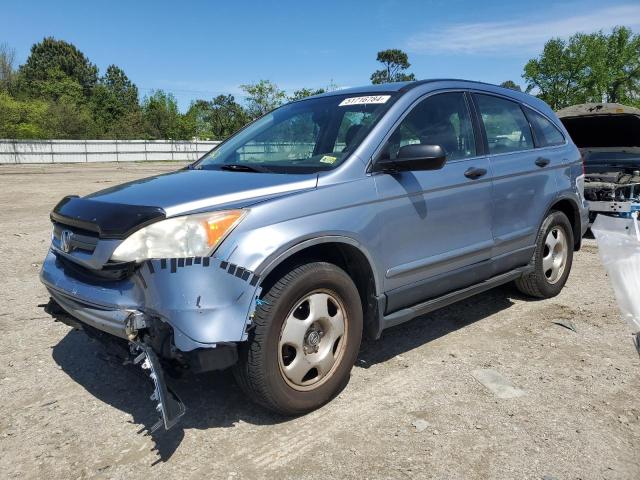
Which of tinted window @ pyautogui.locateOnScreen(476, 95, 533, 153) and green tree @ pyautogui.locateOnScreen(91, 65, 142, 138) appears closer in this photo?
tinted window @ pyautogui.locateOnScreen(476, 95, 533, 153)

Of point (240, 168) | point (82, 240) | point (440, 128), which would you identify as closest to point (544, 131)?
point (440, 128)

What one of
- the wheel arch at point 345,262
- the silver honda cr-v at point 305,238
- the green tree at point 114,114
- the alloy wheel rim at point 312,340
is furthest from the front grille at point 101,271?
the green tree at point 114,114

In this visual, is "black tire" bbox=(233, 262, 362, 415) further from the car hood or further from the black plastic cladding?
the car hood

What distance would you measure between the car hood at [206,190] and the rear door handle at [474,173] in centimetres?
132

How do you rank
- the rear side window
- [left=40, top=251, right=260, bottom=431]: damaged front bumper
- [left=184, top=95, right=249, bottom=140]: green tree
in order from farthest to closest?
[left=184, top=95, right=249, bottom=140]: green tree → the rear side window → [left=40, top=251, right=260, bottom=431]: damaged front bumper

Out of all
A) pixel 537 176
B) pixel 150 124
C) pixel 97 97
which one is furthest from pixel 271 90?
pixel 537 176

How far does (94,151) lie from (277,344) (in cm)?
3824

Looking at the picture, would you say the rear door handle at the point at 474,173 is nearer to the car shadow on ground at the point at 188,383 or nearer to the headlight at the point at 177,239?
the car shadow on ground at the point at 188,383

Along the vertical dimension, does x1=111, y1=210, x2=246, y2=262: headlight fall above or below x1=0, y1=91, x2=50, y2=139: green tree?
below

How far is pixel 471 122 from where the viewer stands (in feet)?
12.9

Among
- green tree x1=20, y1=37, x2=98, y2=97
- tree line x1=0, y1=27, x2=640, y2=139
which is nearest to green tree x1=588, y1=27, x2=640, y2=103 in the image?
tree line x1=0, y1=27, x2=640, y2=139

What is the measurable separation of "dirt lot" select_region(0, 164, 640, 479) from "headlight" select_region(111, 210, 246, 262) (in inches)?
38.8

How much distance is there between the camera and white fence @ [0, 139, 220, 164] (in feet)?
111

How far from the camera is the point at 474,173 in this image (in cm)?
375
